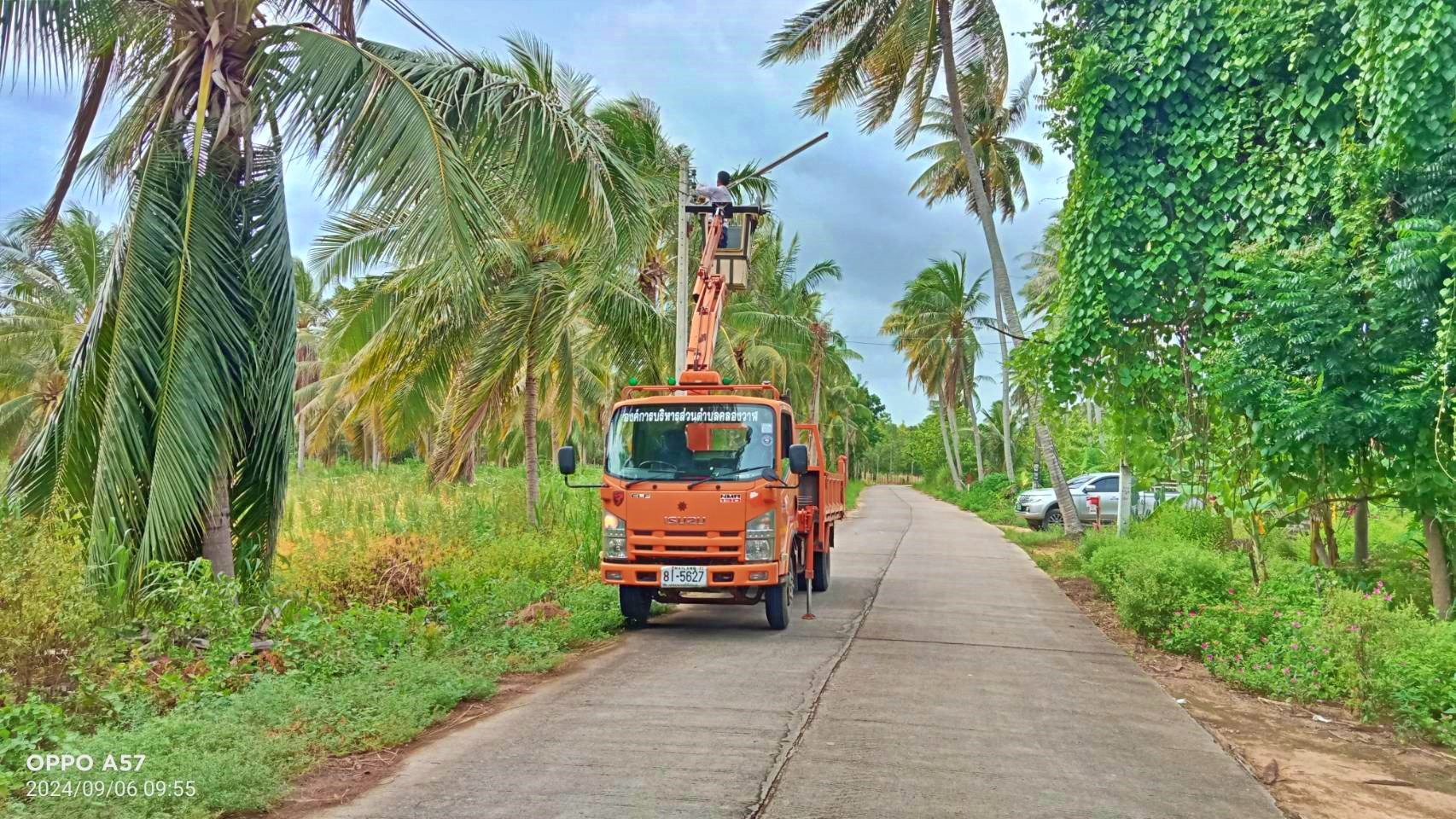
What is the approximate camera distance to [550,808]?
14.5ft

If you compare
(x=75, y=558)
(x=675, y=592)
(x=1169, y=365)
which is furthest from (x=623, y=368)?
(x=75, y=558)

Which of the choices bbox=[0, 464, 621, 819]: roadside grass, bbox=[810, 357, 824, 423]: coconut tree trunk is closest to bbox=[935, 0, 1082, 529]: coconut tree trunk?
bbox=[0, 464, 621, 819]: roadside grass

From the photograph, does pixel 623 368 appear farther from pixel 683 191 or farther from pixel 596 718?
pixel 596 718

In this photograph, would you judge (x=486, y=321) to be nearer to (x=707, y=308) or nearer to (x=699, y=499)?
(x=707, y=308)

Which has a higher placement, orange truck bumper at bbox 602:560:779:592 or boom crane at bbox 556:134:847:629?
boom crane at bbox 556:134:847:629

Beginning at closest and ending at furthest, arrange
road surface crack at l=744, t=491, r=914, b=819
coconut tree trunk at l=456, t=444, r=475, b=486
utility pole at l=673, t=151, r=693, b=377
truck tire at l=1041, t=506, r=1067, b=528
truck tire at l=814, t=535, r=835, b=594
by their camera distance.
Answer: road surface crack at l=744, t=491, r=914, b=819 → truck tire at l=814, t=535, r=835, b=594 → utility pole at l=673, t=151, r=693, b=377 → coconut tree trunk at l=456, t=444, r=475, b=486 → truck tire at l=1041, t=506, r=1067, b=528

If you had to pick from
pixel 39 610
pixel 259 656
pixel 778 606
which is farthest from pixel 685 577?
pixel 39 610

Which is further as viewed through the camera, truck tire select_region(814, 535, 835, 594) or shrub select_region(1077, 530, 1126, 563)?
shrub select_region(1077, 530, 1126, 563)

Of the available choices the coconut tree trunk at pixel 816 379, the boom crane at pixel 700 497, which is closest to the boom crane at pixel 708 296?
the boom crane at pixel 700 497

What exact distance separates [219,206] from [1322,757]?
8.72 meters

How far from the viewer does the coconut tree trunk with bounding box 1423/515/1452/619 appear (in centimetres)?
796

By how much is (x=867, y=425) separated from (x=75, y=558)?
263ft

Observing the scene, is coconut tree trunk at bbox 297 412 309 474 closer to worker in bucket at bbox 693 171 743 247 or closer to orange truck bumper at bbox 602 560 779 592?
worker in bucket at bbox 693 171 743 247

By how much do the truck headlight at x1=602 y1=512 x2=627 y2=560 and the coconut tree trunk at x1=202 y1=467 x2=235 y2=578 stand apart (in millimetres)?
3235
